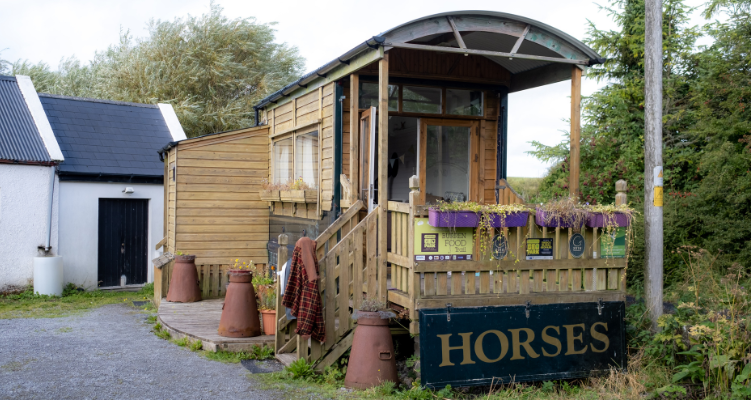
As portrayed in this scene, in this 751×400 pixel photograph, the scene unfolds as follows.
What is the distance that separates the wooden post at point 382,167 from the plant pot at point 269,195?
4.49 metres

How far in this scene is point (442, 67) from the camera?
8852mm

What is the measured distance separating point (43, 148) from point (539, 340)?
11315mm

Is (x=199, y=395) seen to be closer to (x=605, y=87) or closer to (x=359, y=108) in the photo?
(x=359, y=108)

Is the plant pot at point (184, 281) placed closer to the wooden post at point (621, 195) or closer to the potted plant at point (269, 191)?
the potted plant at point (269, 191)

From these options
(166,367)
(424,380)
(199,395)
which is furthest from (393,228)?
(166,367)

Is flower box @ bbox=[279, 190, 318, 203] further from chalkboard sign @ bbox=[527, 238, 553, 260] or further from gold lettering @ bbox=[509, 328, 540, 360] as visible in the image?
gold lettering @ bbox=[509, 328, 540, 360]

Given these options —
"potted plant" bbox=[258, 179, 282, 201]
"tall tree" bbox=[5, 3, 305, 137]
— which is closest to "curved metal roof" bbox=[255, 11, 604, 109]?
"potted plant" bbox=[258, 179, 282, 201]

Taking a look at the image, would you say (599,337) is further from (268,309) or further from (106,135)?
(106,135)

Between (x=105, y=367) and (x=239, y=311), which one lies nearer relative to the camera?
(x=105, y=367)

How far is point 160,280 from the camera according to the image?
11227 mm

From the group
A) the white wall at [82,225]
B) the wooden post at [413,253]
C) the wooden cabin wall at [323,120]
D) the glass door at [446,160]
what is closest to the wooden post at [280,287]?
the wooden cabin wall at [323,120]

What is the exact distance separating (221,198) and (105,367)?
4.79m

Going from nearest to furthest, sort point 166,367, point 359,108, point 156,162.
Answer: point 166,367, point 359,108, point 156,162

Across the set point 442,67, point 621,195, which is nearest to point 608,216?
point 621,195
